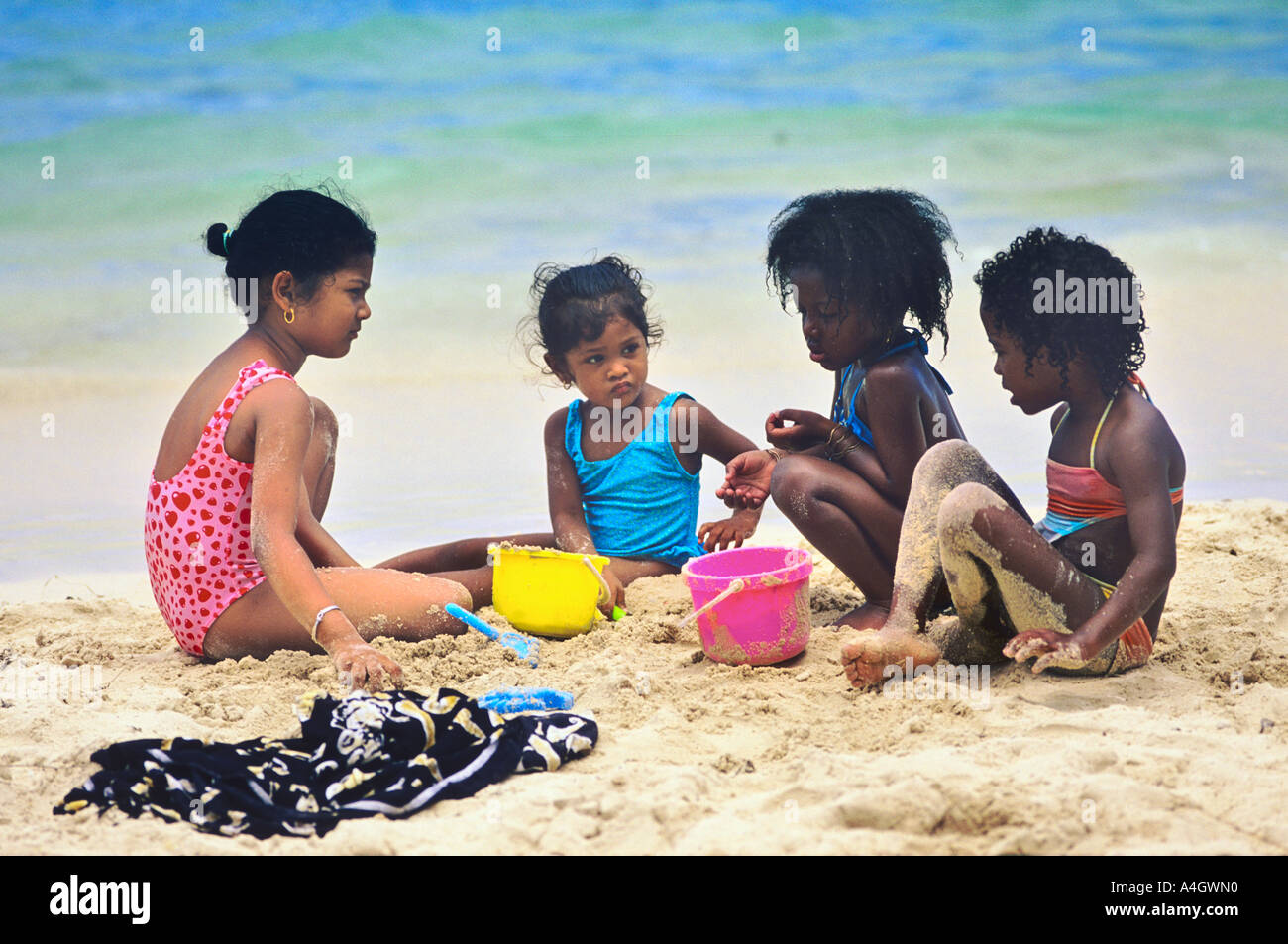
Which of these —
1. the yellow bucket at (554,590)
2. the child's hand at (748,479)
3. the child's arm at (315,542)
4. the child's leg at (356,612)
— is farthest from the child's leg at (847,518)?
the child's arm at (315,542)

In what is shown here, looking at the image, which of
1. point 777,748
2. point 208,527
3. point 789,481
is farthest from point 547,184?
point 777,748

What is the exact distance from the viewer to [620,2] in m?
13.7

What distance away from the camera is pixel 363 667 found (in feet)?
8.98

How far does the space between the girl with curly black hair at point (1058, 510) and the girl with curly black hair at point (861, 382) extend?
0.41 metres

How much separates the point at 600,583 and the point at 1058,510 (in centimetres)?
132

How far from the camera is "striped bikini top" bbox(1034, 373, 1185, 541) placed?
272 centimetres

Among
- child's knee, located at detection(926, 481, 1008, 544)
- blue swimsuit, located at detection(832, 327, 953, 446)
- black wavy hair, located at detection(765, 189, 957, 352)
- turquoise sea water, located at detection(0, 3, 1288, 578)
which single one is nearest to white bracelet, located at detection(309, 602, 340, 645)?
child's knee, located at detection(926, 481, 1008, 544)

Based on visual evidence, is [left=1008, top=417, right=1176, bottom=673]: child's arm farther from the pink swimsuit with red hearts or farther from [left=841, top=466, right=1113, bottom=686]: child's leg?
the pink swimsuit with red hearts

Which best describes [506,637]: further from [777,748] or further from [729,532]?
[777,748]

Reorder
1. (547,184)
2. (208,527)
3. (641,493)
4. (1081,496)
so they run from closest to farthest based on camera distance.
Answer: (1081,496) → (208,527) → (641,493) → (547,184)

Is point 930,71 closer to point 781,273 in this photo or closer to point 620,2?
point 620,2

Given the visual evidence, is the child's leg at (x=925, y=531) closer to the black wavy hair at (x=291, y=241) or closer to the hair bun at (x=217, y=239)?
the black wavy hair at (x=291, y=241)

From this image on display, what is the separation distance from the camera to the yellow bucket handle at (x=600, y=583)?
Result: 11.2ft

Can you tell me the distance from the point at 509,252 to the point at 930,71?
5423 millimetres
